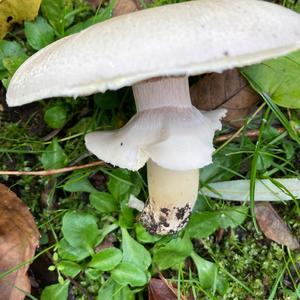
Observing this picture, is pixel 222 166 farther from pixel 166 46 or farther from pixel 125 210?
pixel 166 46

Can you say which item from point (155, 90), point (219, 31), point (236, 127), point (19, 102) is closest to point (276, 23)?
point (219, 31)

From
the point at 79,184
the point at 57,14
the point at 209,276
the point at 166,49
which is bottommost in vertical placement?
the point at 209,276

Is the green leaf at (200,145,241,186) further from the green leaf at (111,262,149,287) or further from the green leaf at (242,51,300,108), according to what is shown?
the green leaf at (111,262,149,287)

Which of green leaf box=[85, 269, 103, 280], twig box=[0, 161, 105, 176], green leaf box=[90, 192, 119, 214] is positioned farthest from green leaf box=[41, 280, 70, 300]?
twig box=[0, 161, 105, 176]

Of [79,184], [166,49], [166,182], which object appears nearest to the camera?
[166,49]

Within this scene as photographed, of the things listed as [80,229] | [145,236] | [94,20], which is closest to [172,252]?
[145,236]

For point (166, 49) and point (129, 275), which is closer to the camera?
point (166, 49)

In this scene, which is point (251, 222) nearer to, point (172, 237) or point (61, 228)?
point (172, 237)
